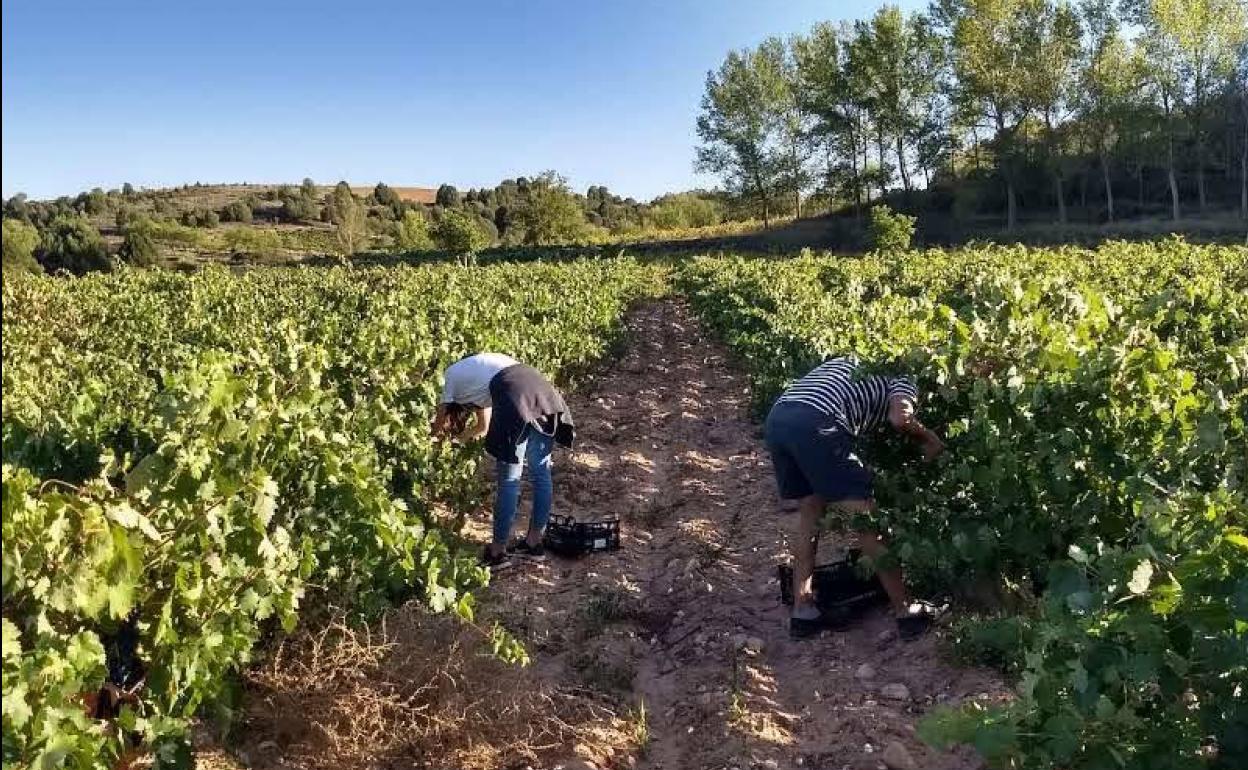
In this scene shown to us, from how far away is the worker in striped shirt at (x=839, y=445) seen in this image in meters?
4.29

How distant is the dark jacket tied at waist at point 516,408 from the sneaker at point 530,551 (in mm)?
561

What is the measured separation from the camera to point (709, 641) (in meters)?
4.56

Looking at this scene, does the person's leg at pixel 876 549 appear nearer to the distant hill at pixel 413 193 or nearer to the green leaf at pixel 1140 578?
the green leaf at pixel 1140 578

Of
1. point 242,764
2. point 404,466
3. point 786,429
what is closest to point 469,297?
point 404,466

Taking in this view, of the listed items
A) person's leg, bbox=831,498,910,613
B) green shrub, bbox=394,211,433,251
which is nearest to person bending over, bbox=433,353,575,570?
person's leg, bbox=831,498,910,613

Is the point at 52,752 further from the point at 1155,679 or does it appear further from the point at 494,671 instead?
the point at 1155,679

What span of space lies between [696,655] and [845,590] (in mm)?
844

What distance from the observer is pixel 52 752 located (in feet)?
7.57

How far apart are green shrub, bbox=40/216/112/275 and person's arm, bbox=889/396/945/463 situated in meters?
46.8

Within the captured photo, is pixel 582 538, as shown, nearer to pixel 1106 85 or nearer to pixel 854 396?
pixel 854 396

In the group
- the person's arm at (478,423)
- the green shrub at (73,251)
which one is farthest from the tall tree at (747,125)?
the person's arm at (478,423)

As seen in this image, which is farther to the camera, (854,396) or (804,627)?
(804,627)

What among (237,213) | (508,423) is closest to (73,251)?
(237,213)

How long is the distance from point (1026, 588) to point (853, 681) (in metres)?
0.90
